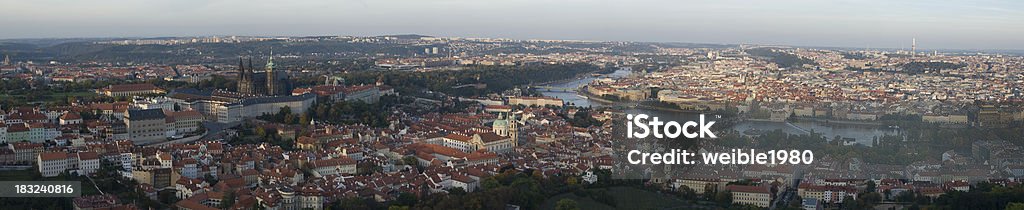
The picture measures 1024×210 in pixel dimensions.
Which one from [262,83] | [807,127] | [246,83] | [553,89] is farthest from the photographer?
[553,89]

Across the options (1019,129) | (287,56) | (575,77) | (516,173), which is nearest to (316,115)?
(516,173)

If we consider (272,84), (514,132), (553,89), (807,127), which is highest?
(272,84)

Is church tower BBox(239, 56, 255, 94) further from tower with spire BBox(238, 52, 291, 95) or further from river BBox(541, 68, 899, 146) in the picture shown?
river BBox(541, 68, 899, 146)

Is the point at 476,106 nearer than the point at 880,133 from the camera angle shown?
No

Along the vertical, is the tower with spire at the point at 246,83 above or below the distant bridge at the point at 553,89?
above

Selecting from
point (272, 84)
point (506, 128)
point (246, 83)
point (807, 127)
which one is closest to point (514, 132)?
point (506, 128)

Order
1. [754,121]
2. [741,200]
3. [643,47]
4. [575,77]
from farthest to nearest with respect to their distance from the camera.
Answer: [643,47], [575,77], [754,121], [741,200]

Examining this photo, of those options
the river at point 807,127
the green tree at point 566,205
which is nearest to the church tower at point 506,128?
the river at point 807,127

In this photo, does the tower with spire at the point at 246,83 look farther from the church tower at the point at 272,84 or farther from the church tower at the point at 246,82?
the church tower at the point at 272,84

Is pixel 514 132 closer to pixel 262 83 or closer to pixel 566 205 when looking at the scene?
pixel 566 205

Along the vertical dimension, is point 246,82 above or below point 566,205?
above

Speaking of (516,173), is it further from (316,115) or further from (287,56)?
(287,56)
